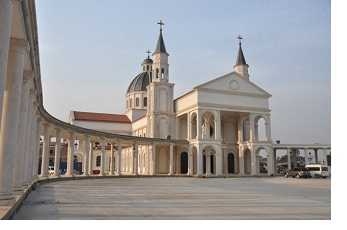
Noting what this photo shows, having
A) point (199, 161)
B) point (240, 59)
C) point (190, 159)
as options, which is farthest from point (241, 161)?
point (240, 59)

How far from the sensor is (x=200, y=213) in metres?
9.98

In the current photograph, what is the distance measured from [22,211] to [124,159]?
5407 centimetres

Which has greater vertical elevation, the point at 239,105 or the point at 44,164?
the point at 239,105

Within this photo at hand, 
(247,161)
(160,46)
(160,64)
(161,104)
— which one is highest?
(160,46)

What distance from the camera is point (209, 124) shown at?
49562 mm

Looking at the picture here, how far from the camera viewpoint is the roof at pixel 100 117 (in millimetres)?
64500

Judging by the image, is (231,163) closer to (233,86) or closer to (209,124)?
(209,124)

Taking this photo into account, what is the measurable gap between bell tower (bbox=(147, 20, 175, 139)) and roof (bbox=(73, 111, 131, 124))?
56.1 ft

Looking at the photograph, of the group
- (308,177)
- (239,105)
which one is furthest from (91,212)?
(239,105)

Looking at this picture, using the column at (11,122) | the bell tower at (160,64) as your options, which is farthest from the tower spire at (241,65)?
the column at (11,122)

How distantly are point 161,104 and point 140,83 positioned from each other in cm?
2051
